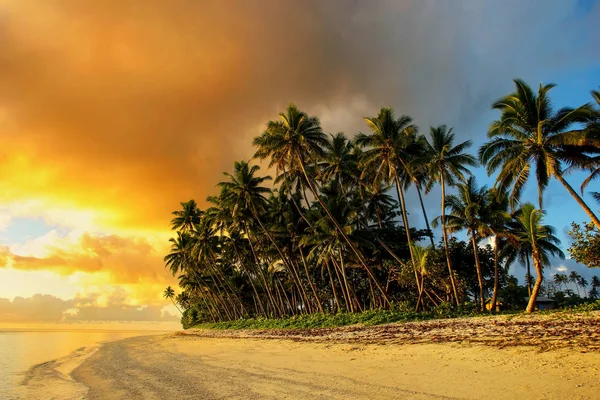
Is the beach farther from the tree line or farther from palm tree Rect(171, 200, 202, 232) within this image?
palm tree Rect(171, 200, 202, 232)

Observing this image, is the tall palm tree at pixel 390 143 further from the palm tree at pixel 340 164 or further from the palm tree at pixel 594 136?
the palm tree at pixel 594 136

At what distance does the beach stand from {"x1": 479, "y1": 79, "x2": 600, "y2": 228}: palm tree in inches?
354

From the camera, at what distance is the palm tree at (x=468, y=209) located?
26.8m

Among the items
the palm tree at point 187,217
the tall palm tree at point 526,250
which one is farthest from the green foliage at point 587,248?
the palm tree at point 187,217

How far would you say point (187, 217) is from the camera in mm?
53375

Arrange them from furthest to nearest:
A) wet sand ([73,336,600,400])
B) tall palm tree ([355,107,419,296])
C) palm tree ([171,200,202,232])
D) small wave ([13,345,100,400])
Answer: palm tree ([171,200,202,232]) < tall palm tree ([355,107,419,296]) < small wave ([13,345,100,400]) < wet sand ([73,336,600,400])

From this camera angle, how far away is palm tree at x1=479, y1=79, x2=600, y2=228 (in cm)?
1878

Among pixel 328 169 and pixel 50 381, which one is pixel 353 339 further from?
pixel 328 169

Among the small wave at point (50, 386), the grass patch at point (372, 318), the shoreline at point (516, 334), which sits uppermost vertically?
the shoreline at point (516, 334)

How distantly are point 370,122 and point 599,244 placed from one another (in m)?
16.4

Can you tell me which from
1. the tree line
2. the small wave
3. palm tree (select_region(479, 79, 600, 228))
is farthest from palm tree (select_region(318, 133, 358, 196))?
the small wave

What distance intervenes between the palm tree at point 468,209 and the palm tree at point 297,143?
25.1 feet

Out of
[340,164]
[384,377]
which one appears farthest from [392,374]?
[340,164]

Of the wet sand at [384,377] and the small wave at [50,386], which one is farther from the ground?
the wet sand at [384,377]
